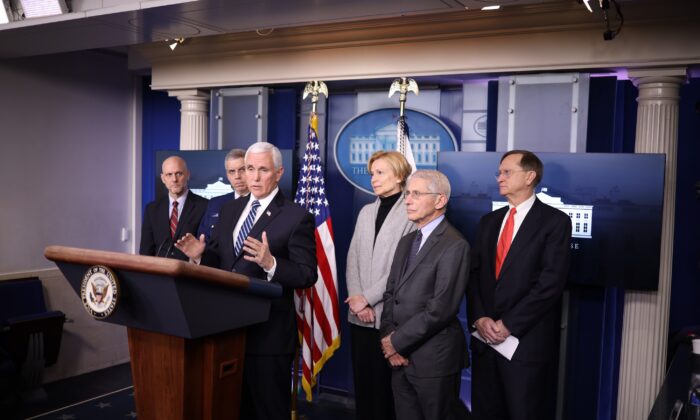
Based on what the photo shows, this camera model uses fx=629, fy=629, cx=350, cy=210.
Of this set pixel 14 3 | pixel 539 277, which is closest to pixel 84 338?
pixel 14 3

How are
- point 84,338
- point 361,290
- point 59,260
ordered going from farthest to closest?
point 84,338
point 361,290
point 59,260

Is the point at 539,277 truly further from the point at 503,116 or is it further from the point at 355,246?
the point at 503,116

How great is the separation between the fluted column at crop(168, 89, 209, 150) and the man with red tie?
2.75 metres

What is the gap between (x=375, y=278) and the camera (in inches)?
126

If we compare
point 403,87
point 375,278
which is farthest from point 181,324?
point 403,87

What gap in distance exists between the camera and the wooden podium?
6.15 ft

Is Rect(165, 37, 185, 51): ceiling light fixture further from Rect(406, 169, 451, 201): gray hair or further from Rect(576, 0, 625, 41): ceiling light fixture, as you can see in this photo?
Rect(576, 0, 625, 41): ceiling light fixture

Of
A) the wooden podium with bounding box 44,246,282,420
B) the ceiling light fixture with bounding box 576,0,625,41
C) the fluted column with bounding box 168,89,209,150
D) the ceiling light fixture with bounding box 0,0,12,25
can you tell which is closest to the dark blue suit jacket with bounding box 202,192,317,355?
the wooden podium with bounding box 44,246,282,420

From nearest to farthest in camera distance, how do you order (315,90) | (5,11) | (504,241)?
(504,241), (5,11), (315,90)

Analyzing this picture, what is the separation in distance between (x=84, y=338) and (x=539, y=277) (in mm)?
4131

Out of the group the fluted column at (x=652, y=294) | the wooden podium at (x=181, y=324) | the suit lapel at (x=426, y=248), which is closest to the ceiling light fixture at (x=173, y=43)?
the suit lapel at (x=426, y=248)

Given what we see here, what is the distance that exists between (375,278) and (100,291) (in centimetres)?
155

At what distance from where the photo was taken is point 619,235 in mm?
3354

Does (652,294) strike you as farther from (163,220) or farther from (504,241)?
(163,220)
